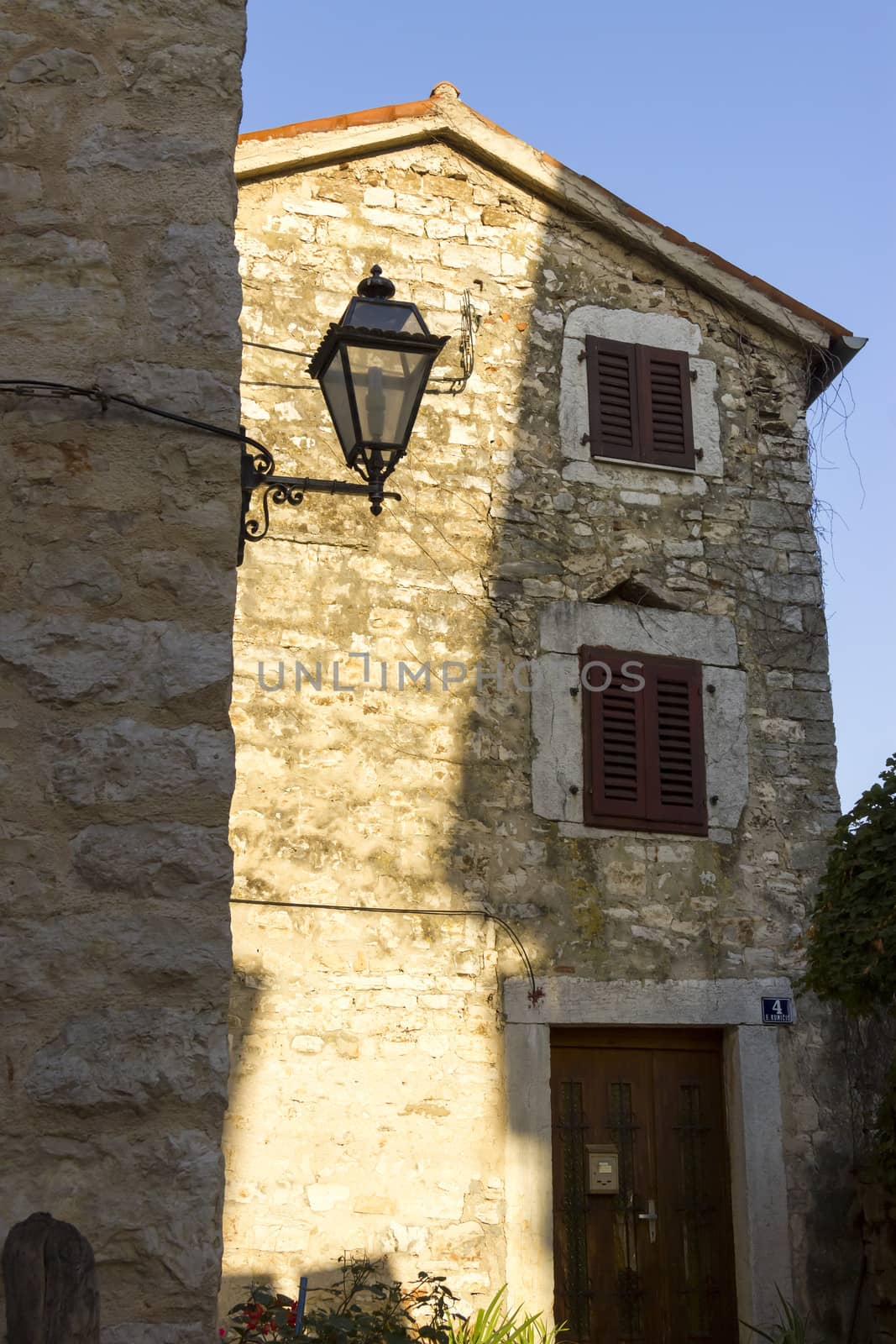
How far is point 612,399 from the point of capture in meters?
8.30

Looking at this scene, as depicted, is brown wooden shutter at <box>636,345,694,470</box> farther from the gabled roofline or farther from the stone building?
the gabled roofline

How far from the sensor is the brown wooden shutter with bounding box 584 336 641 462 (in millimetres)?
8188

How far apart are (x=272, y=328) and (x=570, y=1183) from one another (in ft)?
15.3

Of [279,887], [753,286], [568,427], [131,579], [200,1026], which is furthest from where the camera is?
[753,286]

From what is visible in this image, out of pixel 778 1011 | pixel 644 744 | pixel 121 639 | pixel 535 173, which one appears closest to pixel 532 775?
pixel 644 744

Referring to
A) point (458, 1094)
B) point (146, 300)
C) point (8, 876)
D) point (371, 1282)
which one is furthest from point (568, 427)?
point (8, 876)

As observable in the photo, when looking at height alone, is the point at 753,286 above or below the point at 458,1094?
above

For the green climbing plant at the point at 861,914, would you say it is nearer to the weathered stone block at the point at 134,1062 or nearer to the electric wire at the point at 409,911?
the electric wire at the point at 409,911

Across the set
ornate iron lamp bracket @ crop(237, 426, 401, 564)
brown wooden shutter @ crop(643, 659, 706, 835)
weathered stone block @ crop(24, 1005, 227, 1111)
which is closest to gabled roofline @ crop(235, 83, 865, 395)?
brown wooden shutter @ crop(643, 659, 706, 835)

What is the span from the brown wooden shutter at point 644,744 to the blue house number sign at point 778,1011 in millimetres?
951

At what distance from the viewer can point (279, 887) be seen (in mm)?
6953

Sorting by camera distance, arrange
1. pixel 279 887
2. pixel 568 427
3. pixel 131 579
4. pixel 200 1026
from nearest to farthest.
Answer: pixel 200 1026
pixel 131 579
pixel 279 887
pixel 568 427

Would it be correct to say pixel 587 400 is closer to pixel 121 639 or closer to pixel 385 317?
pixel 385 317

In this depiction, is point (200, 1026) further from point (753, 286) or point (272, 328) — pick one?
point (753, 286)
